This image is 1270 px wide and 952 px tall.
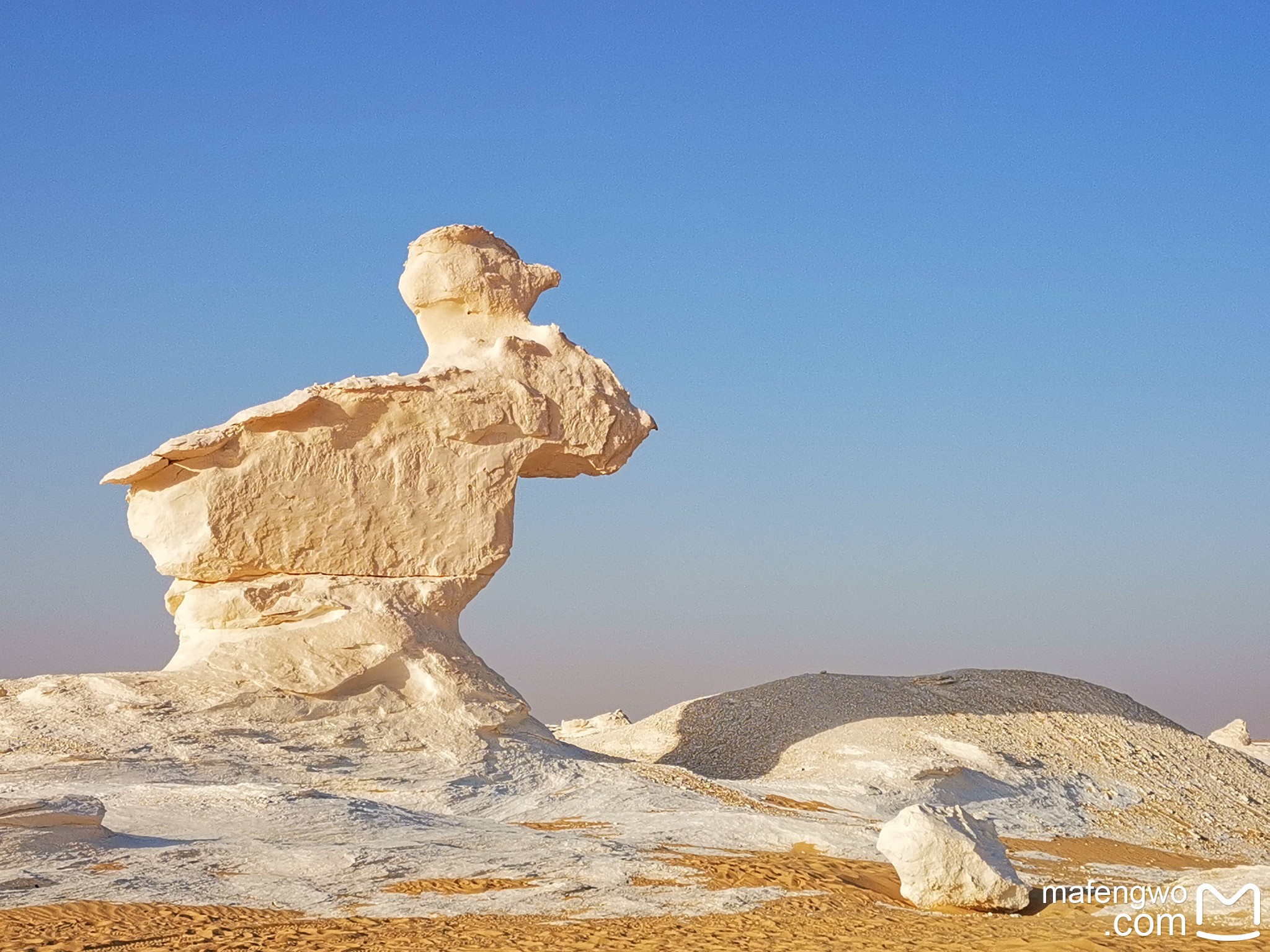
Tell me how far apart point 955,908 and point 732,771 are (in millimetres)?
7580

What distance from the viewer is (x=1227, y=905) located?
745 cm

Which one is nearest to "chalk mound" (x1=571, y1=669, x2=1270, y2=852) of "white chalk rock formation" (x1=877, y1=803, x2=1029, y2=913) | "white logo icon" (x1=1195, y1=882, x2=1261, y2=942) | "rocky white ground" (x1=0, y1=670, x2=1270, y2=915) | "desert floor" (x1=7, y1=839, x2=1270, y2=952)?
"rocky white ground" (x1=0, y1=670, x2=1270, y2=915)

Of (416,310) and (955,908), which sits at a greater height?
(416,310)

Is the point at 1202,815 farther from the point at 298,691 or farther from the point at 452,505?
the point at 298,691

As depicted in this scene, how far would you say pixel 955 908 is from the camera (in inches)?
327

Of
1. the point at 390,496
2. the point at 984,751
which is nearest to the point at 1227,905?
the point at 984,751

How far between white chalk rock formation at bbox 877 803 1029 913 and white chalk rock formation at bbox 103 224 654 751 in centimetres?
586

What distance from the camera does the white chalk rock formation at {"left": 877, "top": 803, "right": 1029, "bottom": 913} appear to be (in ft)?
27.2

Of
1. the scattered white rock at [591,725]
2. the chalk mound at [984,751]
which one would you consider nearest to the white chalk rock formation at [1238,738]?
the chalk mound at [984,751]

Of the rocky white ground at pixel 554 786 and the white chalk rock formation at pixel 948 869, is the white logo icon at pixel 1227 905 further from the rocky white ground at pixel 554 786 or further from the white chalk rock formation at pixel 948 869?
the rocky white ground at pixel 554 786

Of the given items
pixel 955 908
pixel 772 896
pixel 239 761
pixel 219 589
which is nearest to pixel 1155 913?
pixel 955 908

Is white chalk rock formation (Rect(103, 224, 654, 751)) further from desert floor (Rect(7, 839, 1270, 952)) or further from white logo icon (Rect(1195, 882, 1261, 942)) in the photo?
white logo icon (Rect(1195, 882, 1261, 942))

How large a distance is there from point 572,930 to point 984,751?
32.6 feet

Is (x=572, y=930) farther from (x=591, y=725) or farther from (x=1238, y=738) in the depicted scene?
(x=1238, y=738)
